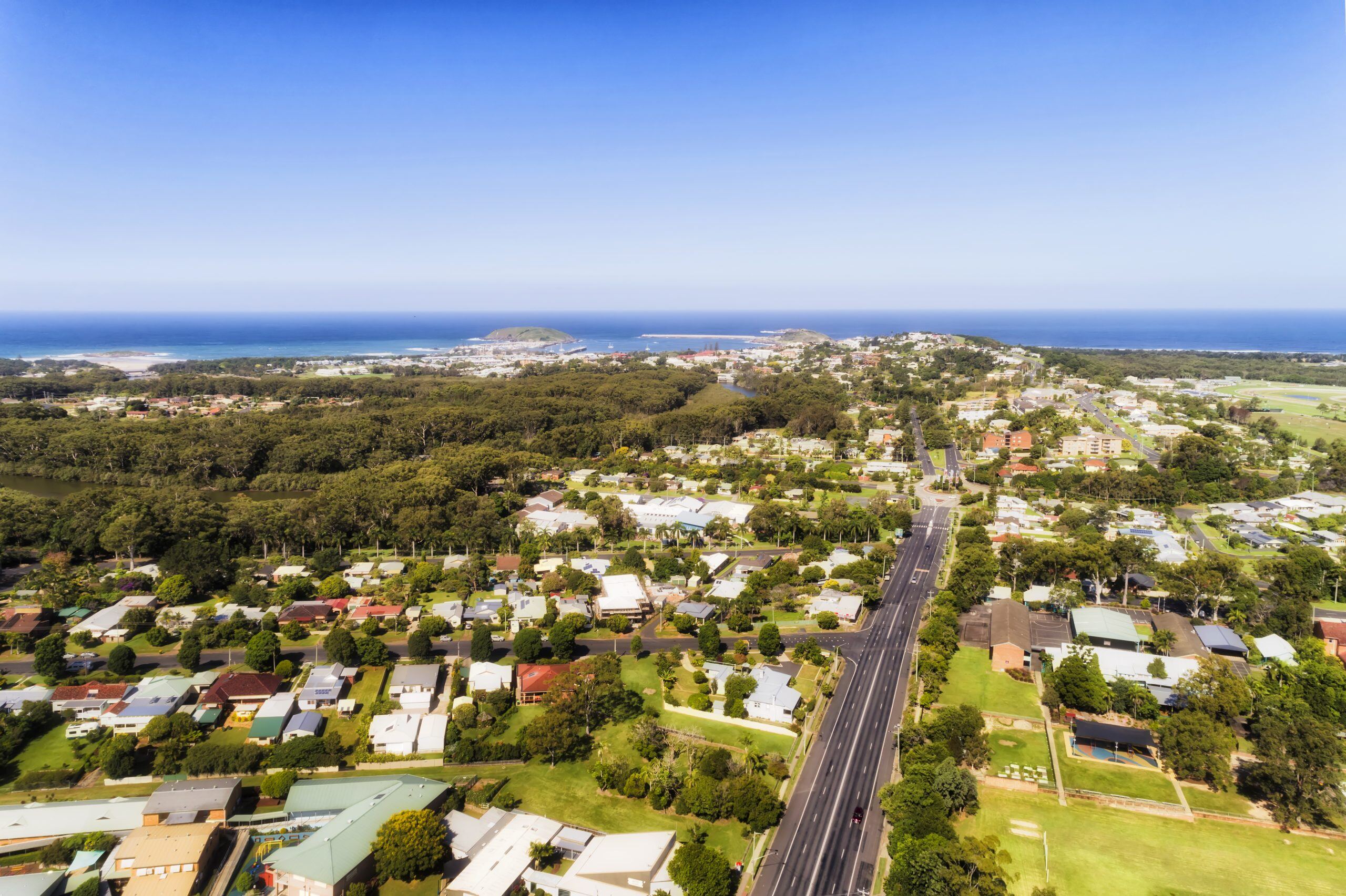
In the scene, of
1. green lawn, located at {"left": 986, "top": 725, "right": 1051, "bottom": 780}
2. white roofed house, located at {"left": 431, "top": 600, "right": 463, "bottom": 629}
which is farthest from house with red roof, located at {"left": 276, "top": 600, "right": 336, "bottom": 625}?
green lawn, located at {"left": 986, "top": 725, "right": 1051, "bottom": 780}

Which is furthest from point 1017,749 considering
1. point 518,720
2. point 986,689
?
point 518,720

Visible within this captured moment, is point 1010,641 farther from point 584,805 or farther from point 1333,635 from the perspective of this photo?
point 584,805

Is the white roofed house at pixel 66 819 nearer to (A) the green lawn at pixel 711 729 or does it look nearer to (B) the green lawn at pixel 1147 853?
(A) the green lawn at pixel 711 729

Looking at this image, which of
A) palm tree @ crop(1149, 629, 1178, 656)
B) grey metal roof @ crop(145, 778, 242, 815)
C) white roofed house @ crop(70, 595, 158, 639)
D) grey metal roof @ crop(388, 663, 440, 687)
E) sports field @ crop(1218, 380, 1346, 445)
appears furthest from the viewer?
sports field @ crop(1218, 380, 1346, 445)

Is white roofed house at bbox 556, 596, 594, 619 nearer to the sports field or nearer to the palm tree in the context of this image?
the palm tree

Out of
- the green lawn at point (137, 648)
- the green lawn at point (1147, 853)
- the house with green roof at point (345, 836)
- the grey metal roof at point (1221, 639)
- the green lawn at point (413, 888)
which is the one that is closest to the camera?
the house with green roof at point (345, 836)

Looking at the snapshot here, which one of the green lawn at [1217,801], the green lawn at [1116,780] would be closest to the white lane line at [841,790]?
the green lawn at [1116,780]
